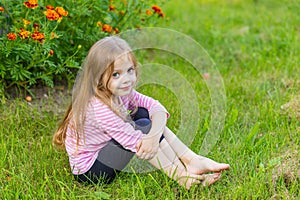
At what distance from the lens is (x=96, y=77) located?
7.51 feet

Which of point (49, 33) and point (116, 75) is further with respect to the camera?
point (49, 33)

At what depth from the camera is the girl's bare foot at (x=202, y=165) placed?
7.78ft

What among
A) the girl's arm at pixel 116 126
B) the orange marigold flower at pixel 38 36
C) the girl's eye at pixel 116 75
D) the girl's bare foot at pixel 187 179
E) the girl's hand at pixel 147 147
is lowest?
the girl's bare foot at pixel 187 179

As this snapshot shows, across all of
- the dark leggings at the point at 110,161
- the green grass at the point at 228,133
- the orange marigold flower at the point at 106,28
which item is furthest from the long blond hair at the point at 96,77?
the orange marigold flower at the point at 106,28

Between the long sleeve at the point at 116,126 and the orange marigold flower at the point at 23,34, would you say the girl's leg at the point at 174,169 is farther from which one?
the orange marigold flower at the point at 23,34

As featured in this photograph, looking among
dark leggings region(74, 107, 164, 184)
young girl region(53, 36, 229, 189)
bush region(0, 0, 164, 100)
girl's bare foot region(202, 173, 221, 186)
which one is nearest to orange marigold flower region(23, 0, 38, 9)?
bush region(0, 0, 164, 100)

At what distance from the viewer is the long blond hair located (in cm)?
227

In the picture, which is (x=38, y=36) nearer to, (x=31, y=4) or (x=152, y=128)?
(x=31, y=4)

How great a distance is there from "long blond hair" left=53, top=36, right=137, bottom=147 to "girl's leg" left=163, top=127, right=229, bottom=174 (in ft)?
1.15

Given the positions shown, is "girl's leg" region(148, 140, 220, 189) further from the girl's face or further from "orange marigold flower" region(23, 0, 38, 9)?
"orange marigold flower" region(23, 0, 38, 9)

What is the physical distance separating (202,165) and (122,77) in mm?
567

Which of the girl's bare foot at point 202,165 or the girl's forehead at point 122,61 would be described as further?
the girl's bare foot at point 202,165

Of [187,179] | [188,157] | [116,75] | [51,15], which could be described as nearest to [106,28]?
[51,15]

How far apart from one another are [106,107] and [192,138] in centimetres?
58
